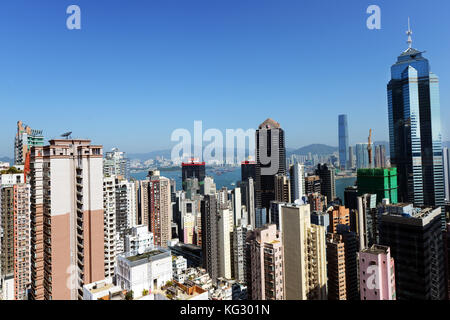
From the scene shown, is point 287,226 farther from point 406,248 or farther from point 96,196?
point 96,196

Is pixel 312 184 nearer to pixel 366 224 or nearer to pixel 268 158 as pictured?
pixel 268 158

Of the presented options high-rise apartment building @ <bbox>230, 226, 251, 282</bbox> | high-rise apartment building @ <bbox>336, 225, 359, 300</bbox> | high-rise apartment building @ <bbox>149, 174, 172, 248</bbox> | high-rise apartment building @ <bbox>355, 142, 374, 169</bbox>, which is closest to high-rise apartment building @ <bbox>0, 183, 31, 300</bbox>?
high-rise apartment building @ <bbox>230, 226, 251, 282</bbox>

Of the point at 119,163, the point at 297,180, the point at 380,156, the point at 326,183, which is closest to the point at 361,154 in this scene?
the point at 380,156

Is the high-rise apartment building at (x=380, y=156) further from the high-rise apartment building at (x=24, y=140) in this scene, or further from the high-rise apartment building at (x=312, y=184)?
the high-rise apartment building at (x=24, y=140)

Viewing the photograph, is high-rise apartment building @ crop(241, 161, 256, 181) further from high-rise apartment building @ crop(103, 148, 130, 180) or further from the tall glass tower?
the tall glass tower
